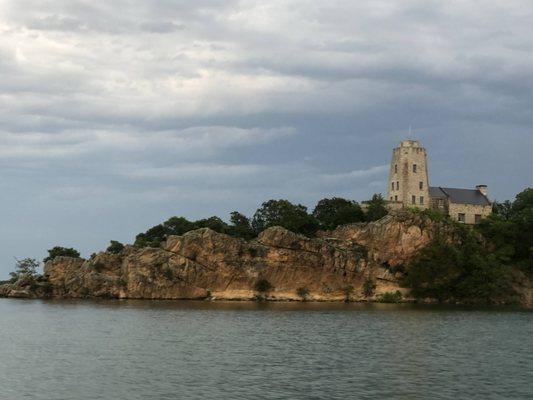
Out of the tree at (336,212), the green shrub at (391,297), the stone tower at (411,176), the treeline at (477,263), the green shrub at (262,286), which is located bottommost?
the green shrub at (391,297)

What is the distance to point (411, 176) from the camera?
14800 cm

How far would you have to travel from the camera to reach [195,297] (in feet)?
422

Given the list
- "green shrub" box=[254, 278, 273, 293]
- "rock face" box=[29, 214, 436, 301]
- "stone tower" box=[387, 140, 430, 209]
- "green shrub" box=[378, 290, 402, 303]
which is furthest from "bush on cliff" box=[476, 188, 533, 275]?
"green shrub" box=[254, 278, 273, 293]

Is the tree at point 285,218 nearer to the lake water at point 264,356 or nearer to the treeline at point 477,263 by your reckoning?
the treeline at point 477,263

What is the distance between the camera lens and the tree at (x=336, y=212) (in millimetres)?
142625

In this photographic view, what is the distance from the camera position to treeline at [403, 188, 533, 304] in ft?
412

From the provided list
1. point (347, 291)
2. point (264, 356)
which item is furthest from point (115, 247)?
point (264, 356)

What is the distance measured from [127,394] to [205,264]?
87.0 meters

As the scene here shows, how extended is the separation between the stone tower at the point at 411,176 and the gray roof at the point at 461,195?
9.92ft

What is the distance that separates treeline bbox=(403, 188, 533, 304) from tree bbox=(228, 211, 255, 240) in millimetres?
32041

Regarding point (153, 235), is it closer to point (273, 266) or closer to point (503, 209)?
point (273, 266)

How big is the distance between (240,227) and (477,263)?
44403mm

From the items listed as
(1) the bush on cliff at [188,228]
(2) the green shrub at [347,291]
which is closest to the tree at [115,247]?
(1) the bush on cliff at [188,228]

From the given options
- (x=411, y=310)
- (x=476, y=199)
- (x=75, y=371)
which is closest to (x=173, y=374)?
(x=75, y=371)
